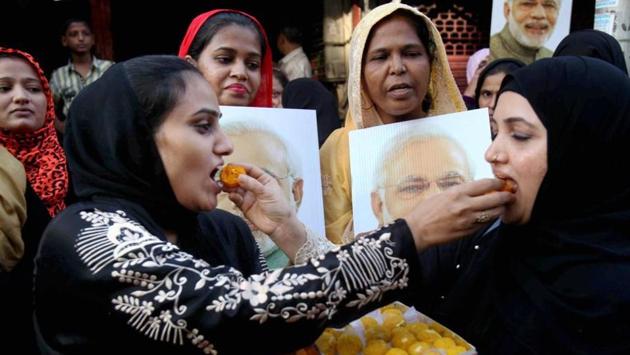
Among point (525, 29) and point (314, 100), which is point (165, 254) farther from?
point (525, 29)

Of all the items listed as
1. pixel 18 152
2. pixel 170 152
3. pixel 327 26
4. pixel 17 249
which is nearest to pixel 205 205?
pixel 170 152

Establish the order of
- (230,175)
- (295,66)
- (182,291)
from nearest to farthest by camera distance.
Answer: (182,291)
(230,175)
(295,66)

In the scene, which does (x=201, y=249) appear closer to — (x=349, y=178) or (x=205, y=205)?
(x=205, y=205)

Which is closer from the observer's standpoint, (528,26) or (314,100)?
(528,26)

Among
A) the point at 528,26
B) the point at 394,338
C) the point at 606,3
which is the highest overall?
the point at 606,3

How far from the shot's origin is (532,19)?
170 inches

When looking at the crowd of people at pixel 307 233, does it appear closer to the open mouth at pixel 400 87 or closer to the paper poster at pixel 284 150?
the paper poster at pixel 284 150

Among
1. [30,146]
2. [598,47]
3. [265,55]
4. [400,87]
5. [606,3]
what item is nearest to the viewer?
[400,87]

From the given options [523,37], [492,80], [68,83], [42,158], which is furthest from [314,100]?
[68,83]

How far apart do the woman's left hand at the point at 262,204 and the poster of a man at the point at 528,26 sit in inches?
110

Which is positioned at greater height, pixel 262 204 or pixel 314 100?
pixel 262 204

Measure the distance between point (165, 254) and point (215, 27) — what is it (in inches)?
58.9

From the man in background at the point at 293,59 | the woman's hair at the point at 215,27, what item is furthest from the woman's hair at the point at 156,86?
the man in background at the point at 293,59

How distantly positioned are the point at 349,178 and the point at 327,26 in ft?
16.2
